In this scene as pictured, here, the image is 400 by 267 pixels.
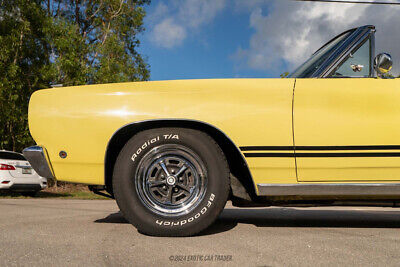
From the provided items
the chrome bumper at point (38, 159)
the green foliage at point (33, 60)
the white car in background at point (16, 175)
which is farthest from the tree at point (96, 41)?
the chrome bumper at point (38, 159)

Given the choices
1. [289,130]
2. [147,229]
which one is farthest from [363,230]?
[147,229]

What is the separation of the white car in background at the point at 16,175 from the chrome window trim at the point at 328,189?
9305 millimetres

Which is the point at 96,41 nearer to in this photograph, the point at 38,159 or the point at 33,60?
the point at 33,60

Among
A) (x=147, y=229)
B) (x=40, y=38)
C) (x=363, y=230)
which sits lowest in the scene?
(x=363, y=230)

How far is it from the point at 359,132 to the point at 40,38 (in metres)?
17.8

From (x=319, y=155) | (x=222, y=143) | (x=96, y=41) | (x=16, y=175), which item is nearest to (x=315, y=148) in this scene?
(x=319, y=155)

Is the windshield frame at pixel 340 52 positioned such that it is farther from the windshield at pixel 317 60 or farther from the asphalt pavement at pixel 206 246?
the asphalt pavement at pixel 206 246

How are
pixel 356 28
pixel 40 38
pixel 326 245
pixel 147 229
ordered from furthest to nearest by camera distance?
pixel 40 38 → pixel 356 28 → pixel 147 229 → pixel 326 245

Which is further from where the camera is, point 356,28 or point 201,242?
point 356,28

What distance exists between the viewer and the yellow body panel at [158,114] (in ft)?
10.2

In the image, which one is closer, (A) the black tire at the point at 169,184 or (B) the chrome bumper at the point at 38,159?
(A) the black tire at the point at 169,184

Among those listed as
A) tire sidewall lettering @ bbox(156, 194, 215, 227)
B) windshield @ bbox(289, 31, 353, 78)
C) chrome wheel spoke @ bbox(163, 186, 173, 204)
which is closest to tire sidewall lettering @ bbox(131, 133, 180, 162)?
chrome wheel spoke @ bbox(163, 186, 173, 204)

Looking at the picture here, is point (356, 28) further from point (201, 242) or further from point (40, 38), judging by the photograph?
point (40, 38)

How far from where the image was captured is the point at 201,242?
2832 millimetres
